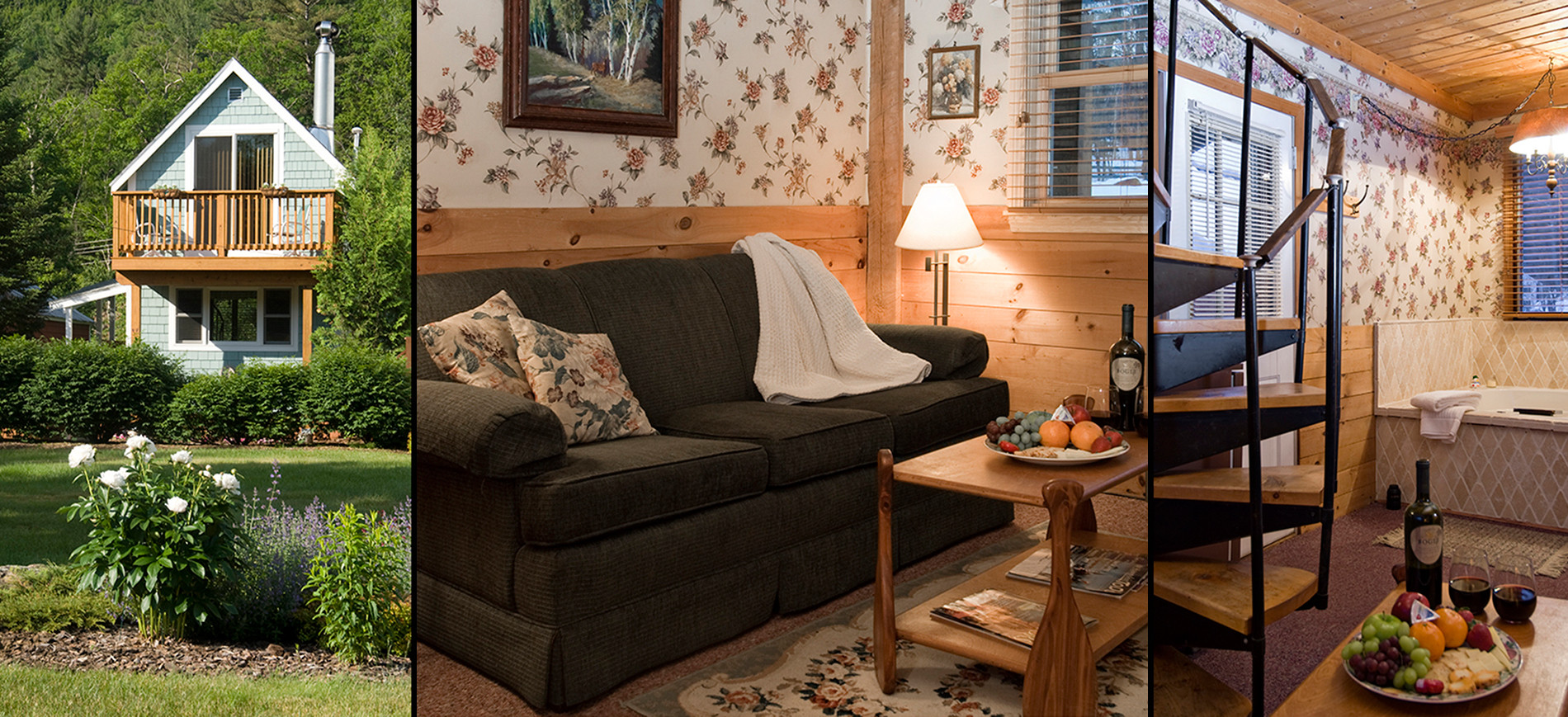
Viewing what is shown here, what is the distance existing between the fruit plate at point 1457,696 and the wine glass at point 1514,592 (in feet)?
0.86

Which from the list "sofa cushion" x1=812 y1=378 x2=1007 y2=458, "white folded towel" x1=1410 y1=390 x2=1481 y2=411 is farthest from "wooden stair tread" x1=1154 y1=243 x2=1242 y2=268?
"white folded towel" x1=1410 y1=390 x2=1481 y2=411

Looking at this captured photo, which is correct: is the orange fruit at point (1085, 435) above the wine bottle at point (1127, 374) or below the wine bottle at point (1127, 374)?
below

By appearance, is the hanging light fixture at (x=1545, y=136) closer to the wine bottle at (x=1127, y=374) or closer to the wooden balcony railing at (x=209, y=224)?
the wine bottle at (x=1127, y=374)

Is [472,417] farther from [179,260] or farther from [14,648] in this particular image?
[14,648]

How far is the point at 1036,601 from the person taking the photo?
7.18 feet

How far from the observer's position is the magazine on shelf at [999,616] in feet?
6.07

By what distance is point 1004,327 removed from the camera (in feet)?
13.5

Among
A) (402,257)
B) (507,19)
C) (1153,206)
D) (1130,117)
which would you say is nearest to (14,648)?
(402,257)

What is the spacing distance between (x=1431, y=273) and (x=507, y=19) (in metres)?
2.79

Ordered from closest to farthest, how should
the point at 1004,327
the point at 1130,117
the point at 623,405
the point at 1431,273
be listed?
1. the point at 623,405
2. the point at 1431,273
3. the point at 1130,117
4. the point at 1004,327

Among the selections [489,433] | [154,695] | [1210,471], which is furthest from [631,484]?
[1210,471]

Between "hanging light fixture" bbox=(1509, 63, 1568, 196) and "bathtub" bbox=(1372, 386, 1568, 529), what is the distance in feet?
2.76

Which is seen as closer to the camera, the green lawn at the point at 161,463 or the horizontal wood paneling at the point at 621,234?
the green lawn at the point at 161,463

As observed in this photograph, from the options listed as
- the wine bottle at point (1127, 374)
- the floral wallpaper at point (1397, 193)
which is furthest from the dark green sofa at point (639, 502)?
the floral wallpaper at point (1397, 193)
